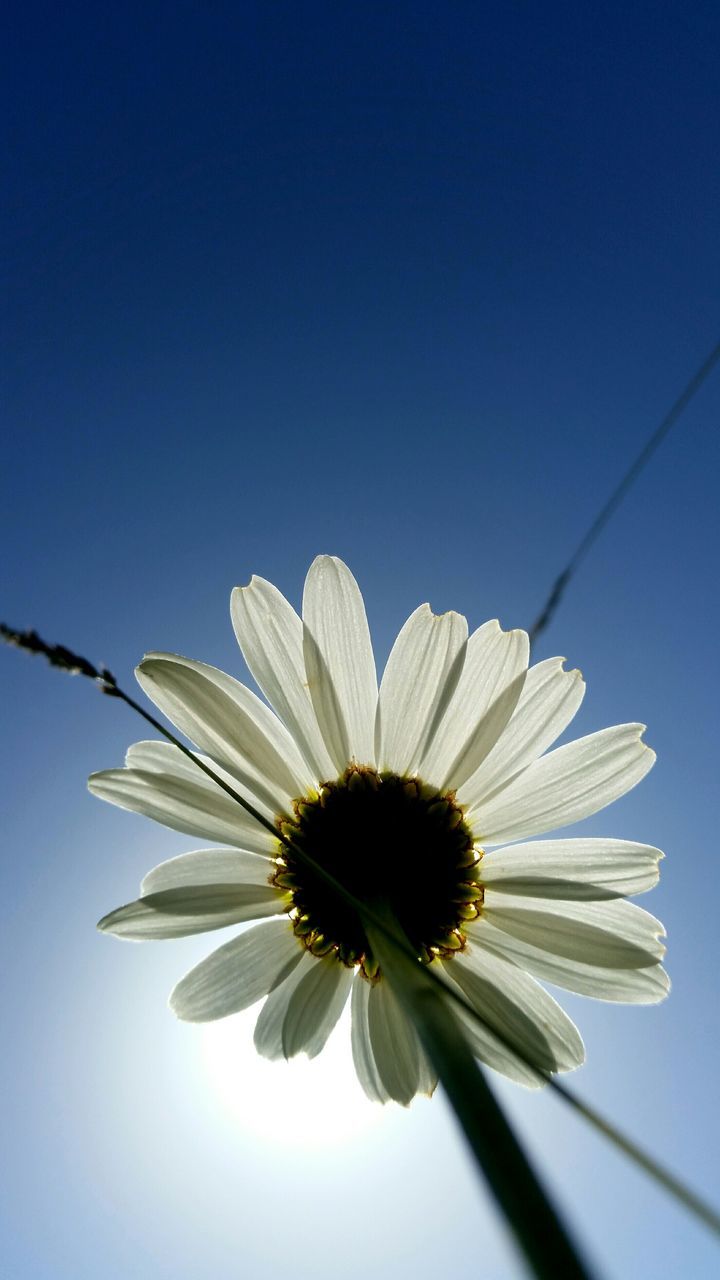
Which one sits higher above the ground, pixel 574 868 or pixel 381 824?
pixel 381 824

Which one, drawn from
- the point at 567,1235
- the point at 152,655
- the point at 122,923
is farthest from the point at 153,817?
the point at 567,1235

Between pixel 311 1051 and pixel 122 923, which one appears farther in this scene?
pixel 311 1051

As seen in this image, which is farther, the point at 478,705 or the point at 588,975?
the point at 478,705

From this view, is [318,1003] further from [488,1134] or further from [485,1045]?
[488,1134]

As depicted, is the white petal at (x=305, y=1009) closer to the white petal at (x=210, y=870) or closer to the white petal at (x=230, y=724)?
the white petal at (x=210, y=870)

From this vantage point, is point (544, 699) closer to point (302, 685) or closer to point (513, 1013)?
point (302, 685)

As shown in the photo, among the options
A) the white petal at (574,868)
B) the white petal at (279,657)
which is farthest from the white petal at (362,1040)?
the white petal at (279,657)

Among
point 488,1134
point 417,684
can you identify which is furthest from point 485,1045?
point 488,1134
